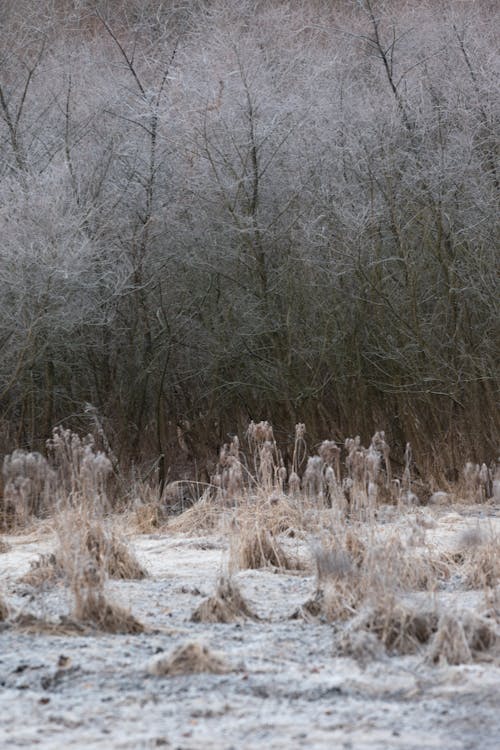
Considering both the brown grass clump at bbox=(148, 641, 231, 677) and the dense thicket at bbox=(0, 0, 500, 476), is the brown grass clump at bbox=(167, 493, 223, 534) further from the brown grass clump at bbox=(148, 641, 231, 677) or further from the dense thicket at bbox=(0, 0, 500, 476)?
the brown grass clump at bbox=(148, 641, 231, 677)

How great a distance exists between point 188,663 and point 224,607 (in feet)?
2.95

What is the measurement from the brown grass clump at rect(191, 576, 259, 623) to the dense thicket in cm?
504

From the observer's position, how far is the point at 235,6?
42.2 ft

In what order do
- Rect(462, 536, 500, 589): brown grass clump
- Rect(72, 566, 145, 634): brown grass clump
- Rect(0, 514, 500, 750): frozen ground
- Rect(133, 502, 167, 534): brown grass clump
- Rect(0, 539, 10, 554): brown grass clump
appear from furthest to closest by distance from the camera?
1. Rect(133, 502, 167, 534): brown grass clump
2. Rect(0, 539, 10, 554): brown grass clump
3. Rect(462, 536, 500, 589): brown grass clump
4. Rect(72, 566, 145, 634): brown grass clump
5. Rect(0, 514, 500, 750): frozen ground

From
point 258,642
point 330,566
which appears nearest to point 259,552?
point 330,566

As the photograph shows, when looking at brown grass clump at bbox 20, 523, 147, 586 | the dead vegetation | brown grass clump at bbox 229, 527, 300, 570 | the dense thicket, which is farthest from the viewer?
the dense thicket

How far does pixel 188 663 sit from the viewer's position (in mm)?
4125

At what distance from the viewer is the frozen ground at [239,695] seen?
3430 mm

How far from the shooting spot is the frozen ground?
11.3 feet

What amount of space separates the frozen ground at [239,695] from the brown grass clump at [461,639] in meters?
0.07

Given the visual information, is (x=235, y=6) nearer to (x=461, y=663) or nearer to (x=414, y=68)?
(x=414, y=68)

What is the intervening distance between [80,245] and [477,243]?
11.8 ft

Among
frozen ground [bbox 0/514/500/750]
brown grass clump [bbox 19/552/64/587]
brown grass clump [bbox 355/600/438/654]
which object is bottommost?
frozen ground [bbox 0/514/500/750]

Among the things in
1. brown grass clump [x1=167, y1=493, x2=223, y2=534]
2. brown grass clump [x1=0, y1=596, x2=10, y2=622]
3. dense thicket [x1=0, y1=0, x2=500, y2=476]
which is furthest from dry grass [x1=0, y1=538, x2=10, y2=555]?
brown grass clump [x1=0, y1=596, x2=10, y2=622]
